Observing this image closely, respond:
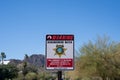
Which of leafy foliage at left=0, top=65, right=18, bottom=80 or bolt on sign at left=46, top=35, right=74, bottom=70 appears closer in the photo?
bolt on sign at left=46, top=35, right=74, bottom=70

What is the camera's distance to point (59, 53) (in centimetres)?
1536

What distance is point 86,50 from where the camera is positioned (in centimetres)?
5016

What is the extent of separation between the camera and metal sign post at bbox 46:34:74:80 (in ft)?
50.0

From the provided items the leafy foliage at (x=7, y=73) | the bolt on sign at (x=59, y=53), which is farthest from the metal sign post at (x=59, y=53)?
the leafy foliage at (x=7, y=73)

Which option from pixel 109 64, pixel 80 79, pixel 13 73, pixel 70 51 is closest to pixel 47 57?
pixel 70 51

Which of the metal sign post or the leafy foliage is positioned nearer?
the metal sign post

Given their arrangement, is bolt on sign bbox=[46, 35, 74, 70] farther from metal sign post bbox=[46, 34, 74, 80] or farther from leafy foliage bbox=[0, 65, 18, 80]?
leafy foliage bbox=[0, 65, 18, 80]

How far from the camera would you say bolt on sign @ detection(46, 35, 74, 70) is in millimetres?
15242

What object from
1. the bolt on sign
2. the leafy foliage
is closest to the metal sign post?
the bolt on sign

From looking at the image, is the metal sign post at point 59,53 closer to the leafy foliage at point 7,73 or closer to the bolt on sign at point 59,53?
the bolt on sign at point 59,53

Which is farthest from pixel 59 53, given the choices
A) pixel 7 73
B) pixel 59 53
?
pixel 7 73

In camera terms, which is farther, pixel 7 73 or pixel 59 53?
pixel 7 73

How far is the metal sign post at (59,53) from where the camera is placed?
600 inches

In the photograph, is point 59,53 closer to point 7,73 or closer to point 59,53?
point 59,53
